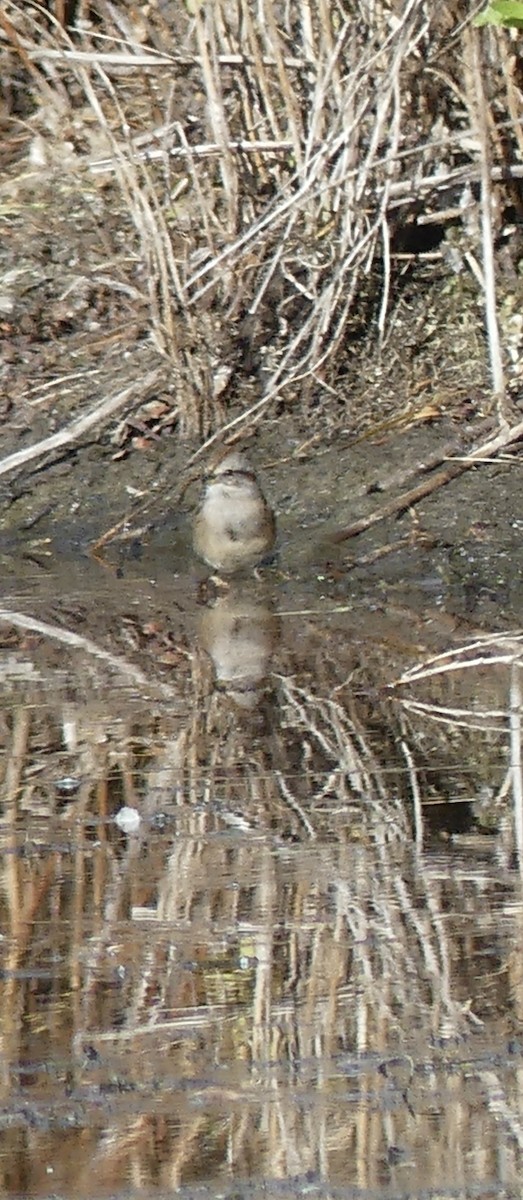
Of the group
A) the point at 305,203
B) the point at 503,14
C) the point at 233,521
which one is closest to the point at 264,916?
the point at 233,521

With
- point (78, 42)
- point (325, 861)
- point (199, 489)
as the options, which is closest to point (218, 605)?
point (199, 489)

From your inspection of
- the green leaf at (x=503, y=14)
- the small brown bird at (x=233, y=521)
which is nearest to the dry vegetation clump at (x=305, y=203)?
the green leaf at (x=503, y=14)

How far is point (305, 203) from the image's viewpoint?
7637 millimetres

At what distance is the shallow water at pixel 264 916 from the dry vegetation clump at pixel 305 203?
6.17 ft

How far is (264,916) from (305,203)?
4.27m

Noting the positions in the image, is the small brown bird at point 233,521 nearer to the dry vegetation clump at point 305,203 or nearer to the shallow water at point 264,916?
the dry vegetation clump at point 305,203

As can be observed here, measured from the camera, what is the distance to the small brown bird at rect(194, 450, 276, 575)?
7289 mm

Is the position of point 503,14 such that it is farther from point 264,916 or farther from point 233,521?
point 264,916

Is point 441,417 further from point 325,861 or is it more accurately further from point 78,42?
point 325,861

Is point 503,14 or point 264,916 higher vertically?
point 503,14

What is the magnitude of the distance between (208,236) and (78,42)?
2270mm

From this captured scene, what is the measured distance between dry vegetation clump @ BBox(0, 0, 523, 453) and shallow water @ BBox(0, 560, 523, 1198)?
1.88m

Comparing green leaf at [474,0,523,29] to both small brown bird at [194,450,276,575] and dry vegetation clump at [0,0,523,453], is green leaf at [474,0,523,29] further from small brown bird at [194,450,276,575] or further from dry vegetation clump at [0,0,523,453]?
small brown bird at [194,450,276,575]

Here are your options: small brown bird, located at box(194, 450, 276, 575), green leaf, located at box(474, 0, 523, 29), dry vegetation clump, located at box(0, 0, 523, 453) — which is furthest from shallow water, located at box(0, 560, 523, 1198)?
green leaf, located at box(474, 0, 523, 29)
